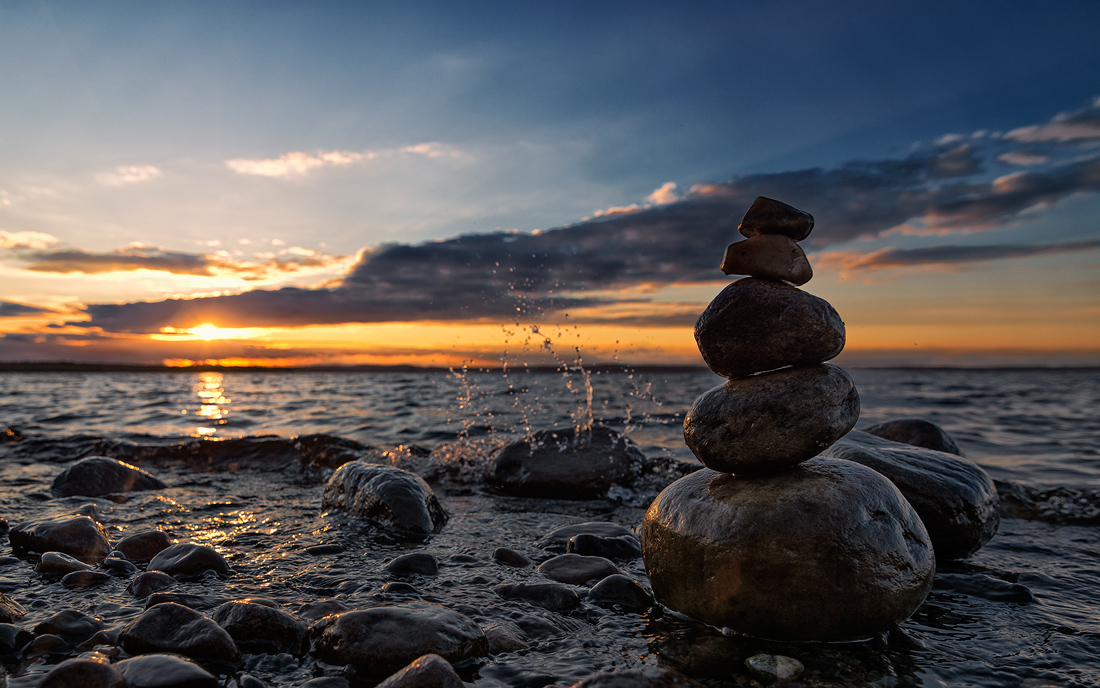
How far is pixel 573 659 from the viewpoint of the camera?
3264 millimetres

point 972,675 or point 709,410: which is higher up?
point 709,410

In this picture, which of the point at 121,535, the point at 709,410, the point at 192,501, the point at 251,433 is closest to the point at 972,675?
the point at 709,410

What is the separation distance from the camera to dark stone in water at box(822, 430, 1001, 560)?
17.0 ft

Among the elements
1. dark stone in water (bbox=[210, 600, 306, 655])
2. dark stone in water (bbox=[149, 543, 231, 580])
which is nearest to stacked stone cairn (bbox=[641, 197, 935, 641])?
dark stone in water (bbox=[210, 600, 306, 655])

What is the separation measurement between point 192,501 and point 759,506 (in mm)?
7390

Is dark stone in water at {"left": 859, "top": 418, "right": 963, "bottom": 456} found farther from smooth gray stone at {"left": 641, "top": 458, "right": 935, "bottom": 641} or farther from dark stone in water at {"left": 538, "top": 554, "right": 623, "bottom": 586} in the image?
dark stone in water at {"left": 538, "top": 554, "right": 623, "bottom": 586}

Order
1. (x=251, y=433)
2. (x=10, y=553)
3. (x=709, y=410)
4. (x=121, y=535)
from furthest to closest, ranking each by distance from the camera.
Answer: (x=251, y=433), (x=121, y=535), (x=10, y=553), (x=709, y=410)

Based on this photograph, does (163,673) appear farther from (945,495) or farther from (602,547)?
(945,495)

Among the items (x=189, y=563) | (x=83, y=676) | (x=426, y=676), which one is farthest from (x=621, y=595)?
(x=189, y=563)

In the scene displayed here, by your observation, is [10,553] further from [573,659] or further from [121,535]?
[573,659]

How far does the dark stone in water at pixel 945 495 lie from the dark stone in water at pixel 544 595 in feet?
10.4

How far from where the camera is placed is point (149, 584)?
4.21m

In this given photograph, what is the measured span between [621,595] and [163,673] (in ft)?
9.02

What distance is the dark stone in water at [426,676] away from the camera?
272 cm
